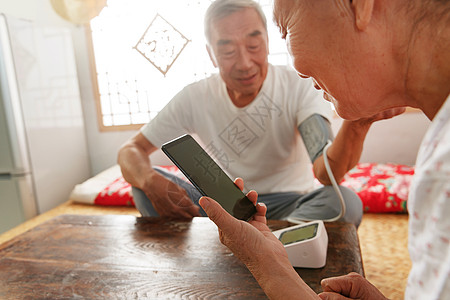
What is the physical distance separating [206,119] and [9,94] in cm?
85

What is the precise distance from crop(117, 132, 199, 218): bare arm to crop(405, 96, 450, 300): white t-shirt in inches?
24.9

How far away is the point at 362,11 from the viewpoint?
36 centimetres

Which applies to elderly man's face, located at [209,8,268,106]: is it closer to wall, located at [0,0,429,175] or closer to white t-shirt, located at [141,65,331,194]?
white t-shirt, located at [141,65,331,194]

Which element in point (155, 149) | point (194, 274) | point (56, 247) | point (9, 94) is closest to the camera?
point (194, 274)

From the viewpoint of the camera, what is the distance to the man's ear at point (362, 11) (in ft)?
1.17

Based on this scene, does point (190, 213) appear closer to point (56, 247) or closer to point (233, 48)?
point (56, 247)

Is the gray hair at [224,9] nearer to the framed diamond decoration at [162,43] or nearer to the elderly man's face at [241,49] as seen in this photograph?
the elderly man's face at [241,49]

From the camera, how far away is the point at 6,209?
111cm

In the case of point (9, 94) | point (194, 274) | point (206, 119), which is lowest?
point (194, 274)

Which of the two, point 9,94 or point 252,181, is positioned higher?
point 9,94

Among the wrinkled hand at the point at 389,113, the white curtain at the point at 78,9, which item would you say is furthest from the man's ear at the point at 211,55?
the wrinkled hand at the point at 389,113

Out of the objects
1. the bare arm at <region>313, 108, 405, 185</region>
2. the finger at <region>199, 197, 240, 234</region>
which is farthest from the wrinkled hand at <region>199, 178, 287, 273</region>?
the bare arm at <region>313, 108, 405, 185</region>

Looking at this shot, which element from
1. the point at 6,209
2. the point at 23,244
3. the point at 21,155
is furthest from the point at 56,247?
the point at 21,155

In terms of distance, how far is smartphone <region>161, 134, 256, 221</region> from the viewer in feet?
1.71
